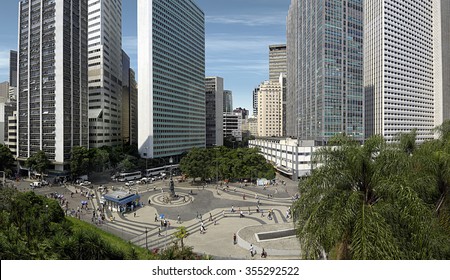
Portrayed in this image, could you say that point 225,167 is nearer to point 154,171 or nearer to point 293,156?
point 293,156

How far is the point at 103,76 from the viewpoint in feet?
201

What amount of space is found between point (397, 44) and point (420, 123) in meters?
24.6

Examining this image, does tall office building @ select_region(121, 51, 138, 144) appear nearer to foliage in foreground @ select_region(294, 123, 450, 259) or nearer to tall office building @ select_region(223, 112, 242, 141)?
tall office building @ select_region(223, 112, 242, 141)

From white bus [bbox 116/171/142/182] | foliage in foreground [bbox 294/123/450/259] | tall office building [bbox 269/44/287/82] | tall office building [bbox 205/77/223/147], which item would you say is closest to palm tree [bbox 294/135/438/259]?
foliage in foreground [bbox 294/123/450/259]

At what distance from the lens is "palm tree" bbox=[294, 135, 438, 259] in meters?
3.93

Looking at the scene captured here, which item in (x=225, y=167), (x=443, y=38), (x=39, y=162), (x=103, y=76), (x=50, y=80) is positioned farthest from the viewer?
(x=443, y=38)

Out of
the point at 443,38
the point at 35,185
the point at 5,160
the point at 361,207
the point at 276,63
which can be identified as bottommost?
the point at 35,185

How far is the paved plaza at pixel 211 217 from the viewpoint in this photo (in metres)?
16.3

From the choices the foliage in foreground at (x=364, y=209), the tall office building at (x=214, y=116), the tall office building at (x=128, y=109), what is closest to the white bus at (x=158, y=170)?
the tall office building at (x=128, y=109)

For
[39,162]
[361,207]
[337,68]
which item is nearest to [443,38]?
[337,68]

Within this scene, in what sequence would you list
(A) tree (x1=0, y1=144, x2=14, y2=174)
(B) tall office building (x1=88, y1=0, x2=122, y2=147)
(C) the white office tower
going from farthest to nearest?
1. (C) the white office tower
2. (B) tall office building (x1=88, y1=0, x2=122, y2=147)
3. (A) tree (x1=0, y1=144, x2=14, y2=174)

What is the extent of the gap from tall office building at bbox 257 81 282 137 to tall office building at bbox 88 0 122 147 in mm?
56838

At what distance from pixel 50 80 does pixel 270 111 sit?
81.7 m

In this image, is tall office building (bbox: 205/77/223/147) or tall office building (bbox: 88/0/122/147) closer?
tall office building (bbox: 88/0/122/147)
